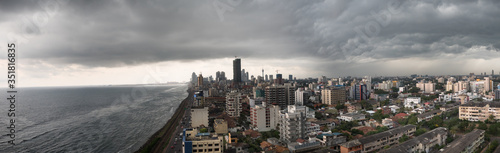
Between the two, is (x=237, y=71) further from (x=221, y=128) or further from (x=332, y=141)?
(x=332, y=141)

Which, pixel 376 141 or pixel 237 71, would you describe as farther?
pixel 237 71

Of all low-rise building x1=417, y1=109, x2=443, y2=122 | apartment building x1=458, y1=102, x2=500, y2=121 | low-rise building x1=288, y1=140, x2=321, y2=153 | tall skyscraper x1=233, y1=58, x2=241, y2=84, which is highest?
tall skyscraper x1=233, y1=58, x2=241, y2=84

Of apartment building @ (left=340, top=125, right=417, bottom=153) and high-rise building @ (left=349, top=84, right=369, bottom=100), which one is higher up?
high-rise building @ (left=349, top=84, right=369, bottom=100)

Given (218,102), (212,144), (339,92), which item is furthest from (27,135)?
(339,92)

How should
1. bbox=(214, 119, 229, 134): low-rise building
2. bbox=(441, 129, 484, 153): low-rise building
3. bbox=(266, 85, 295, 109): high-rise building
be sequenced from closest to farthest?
bbox=(441, 129, 484, 153): low-rise building < bbox=(214, 119, 229, 134): low-rise building < bbox=(266, 85, 295, 109): high-rise building

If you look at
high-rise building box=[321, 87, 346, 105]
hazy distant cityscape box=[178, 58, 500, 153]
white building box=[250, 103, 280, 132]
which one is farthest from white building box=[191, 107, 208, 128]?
high-rise building box=[321, 87, 346, 105]

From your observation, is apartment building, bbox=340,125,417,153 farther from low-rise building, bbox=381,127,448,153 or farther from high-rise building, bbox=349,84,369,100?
high-rise building, bbox=349,84,369,100

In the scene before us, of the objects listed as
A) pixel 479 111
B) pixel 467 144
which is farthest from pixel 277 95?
pixel 467 144
